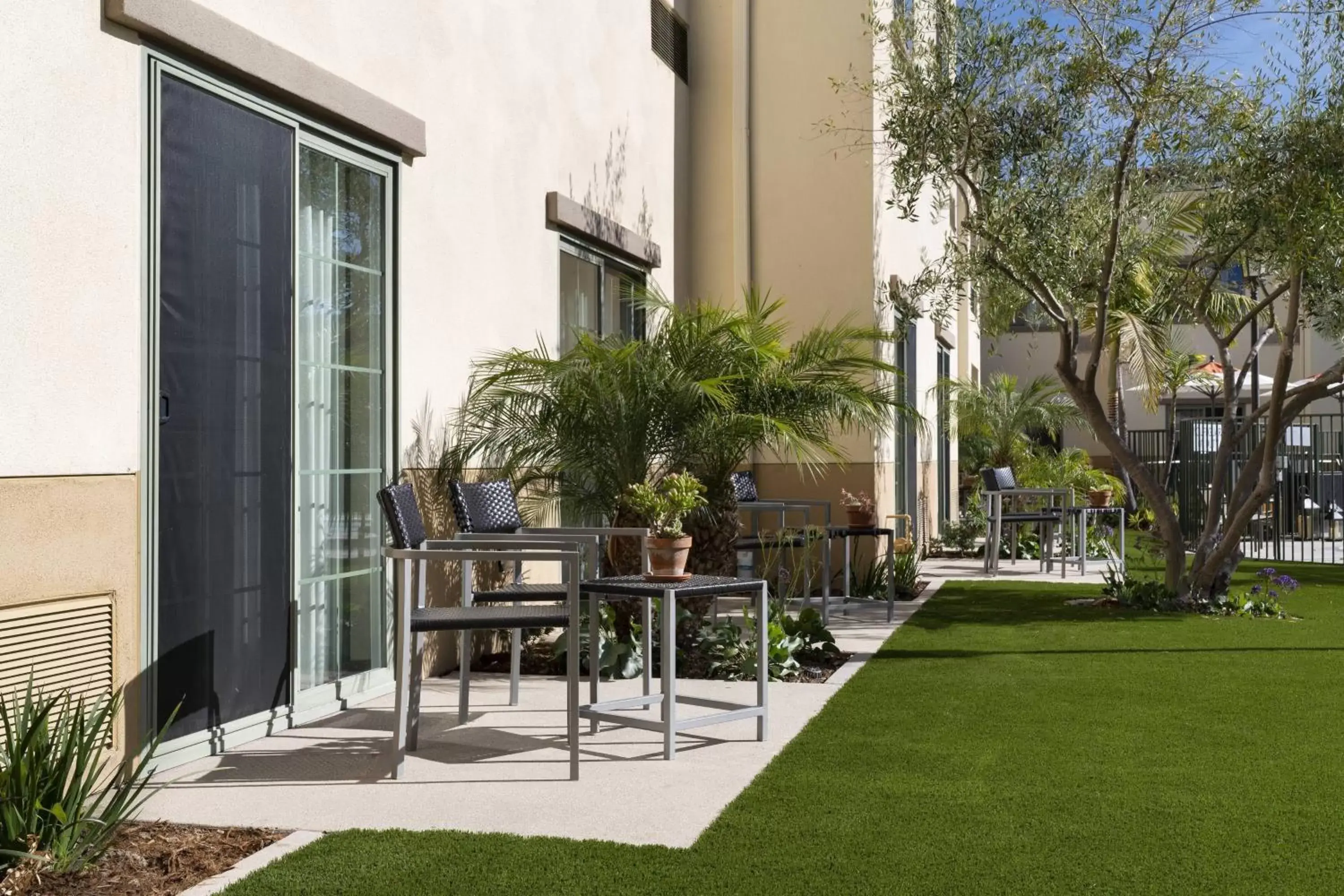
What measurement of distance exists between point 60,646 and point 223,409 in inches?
46.2

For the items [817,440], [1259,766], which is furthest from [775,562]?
[1259,766]

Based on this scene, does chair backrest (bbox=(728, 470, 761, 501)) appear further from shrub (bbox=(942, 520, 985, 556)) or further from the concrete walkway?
shrub (bbox=(942, 520, 985, 556))

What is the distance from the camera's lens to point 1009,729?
18.2 feet

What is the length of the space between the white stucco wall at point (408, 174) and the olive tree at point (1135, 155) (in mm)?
2087

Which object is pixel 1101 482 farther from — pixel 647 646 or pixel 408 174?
pixel 408 174

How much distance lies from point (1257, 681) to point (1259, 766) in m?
2.05

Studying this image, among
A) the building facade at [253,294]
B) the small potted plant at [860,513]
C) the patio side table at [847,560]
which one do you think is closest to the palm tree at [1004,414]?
the small potted plant at [860,513]

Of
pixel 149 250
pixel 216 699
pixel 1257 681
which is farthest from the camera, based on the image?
pixel 1257 681

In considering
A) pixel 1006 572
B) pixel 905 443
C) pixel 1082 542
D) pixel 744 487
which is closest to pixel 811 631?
pixel 744 487

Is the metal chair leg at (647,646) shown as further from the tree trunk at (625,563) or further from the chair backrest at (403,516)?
the chair backrest at (403,516)

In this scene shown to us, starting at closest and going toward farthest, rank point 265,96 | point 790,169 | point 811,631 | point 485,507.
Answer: point 265,96
point 485,507
point 811,631
point 790,169

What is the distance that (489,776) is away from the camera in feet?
15.8

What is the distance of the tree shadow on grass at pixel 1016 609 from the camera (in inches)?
367

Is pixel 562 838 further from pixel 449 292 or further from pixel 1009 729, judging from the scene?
pixel 449 292
